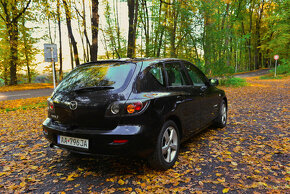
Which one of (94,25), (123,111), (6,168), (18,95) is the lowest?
(6,168)

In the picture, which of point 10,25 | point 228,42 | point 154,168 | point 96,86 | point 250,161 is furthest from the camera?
point 228,42

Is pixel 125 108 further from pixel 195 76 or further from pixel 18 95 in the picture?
pixel 18 95

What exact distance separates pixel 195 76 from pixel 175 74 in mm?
906

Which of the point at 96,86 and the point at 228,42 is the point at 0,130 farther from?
the point at 228,42

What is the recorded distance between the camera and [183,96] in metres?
3.57

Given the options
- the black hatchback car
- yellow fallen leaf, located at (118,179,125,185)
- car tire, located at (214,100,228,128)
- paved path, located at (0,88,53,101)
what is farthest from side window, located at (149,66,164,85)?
paved path, located at (0,88,53,101)

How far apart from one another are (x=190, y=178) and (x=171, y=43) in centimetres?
1347

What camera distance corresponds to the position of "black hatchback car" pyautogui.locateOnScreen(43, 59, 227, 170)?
2684mm

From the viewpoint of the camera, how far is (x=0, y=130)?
6.24 metres

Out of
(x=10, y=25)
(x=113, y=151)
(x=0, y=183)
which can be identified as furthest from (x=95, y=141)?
(x=10, y=25)

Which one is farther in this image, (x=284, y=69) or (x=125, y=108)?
(x=284, y=69)

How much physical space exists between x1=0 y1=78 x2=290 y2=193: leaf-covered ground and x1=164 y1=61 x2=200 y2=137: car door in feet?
1.92

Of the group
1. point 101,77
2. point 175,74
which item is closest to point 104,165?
point 101,77

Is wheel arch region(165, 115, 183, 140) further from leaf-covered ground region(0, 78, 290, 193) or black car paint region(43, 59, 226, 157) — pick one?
leaf-covered ground region(0, 78, 290, 193)
